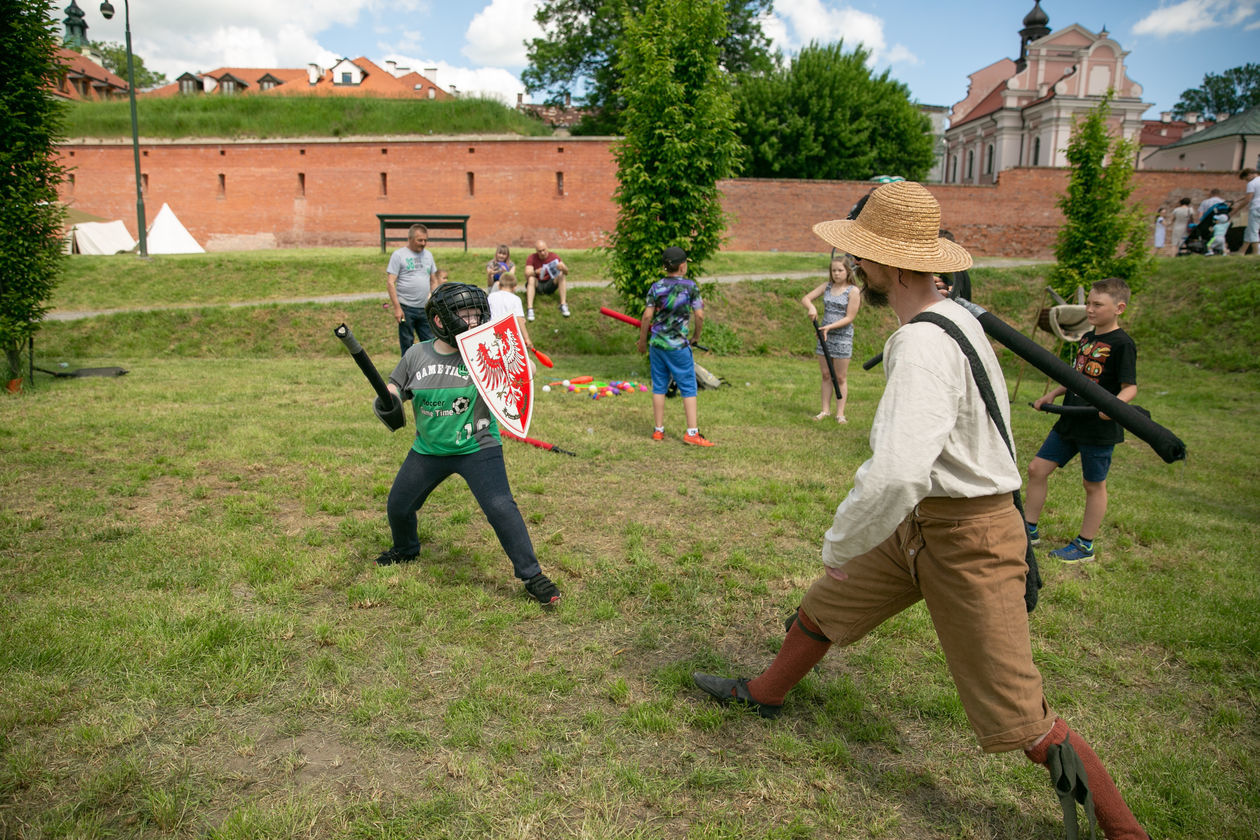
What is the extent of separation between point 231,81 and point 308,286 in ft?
189

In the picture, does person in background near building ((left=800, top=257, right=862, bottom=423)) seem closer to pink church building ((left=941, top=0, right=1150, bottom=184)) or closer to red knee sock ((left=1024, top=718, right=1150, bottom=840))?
red knee sock ((left=1024, top=718, right=1150, bottom=840))

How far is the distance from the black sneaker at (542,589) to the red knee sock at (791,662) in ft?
4.46

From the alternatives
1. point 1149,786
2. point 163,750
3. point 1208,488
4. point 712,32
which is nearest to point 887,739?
point 1149,786

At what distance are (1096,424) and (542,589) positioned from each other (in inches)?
151

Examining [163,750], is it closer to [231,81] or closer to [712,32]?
[712,32]

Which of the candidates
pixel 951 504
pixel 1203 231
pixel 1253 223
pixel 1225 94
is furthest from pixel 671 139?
pixel 1225 94

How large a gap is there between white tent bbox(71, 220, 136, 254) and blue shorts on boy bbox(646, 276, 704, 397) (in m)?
26.4

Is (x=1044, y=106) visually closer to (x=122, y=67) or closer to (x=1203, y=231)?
(x=1203, y=231)

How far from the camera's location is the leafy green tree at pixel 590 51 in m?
44.8

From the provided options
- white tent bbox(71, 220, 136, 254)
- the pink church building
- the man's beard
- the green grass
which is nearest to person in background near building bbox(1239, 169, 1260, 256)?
the man's beard

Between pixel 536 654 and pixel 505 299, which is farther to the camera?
pixel 505 299

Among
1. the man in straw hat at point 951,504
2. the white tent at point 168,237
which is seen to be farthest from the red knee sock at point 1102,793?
the white tent at point 168,237

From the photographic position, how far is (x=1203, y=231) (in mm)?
22391

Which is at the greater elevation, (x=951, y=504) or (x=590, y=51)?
(x=590, y=51)
